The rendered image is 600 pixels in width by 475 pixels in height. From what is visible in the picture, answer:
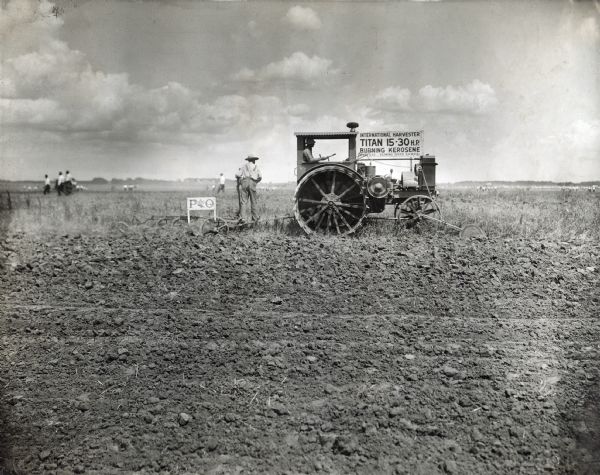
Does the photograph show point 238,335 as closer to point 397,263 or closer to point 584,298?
point 397,263

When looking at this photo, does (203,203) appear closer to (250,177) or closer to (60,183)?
(250,177)

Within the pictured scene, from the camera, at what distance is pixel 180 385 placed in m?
4.24

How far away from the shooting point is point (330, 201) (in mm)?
8797

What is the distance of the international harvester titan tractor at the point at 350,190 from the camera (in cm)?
877

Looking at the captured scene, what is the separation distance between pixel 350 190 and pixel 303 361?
4.91 meters

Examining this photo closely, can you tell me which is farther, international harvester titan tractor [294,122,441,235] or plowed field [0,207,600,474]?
international harvester titan tractor [294,122,441,235]

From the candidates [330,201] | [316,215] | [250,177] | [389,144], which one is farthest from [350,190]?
[250,177]

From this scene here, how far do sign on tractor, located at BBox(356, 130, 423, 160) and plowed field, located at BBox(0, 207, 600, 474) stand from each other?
8.02 ft

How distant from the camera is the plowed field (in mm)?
3547

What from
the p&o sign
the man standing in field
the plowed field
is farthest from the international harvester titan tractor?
the p&o sign

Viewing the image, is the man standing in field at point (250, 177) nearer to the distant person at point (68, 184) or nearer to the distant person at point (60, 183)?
the distant person at point (60, 183)

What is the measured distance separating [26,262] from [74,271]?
0.99 metres

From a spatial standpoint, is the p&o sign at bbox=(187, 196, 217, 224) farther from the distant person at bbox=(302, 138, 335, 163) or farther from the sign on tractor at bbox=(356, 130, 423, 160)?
the sign on tractor at bbox=(356, 130, 423, 160)

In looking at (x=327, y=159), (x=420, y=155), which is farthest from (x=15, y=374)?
(x=420, y=155)
